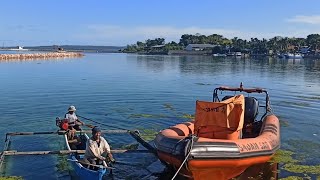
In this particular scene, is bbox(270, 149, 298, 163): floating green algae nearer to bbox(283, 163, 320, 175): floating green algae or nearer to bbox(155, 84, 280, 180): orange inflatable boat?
bbox(283, 163, 320, 175): floating green algae

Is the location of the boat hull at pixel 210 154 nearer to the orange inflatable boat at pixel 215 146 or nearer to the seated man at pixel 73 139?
the orange inflatable boat at pixel 215 146

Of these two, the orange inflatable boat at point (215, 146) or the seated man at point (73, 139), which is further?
the seated man at point (73, 139)

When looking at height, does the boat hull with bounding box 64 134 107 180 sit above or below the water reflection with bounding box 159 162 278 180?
above

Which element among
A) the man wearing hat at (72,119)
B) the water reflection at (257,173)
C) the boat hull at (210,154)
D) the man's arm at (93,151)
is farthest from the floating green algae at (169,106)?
the man's arm at (93,151)

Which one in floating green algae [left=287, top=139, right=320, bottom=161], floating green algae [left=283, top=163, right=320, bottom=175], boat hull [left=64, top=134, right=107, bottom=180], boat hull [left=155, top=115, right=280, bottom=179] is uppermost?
boat hull [left=155, top=115, right=280, bottom=179]

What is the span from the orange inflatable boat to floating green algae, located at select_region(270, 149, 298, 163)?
4.60 feet

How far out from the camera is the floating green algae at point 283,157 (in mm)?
15992

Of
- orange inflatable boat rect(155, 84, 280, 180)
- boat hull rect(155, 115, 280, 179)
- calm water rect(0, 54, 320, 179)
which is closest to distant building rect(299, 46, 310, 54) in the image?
calm water rect(0, 54, 320, 179)

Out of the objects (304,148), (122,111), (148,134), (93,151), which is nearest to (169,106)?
(122,111)

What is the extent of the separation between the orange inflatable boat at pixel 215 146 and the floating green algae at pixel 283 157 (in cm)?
140

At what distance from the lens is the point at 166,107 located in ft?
93.8

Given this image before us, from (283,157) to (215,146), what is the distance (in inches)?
222

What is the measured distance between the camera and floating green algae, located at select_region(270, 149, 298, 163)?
52.5 feet

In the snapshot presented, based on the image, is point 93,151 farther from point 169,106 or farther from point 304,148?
point 169,106
